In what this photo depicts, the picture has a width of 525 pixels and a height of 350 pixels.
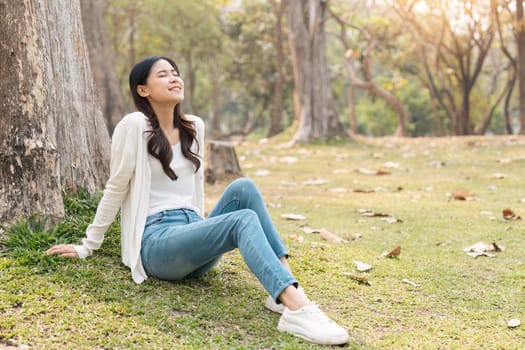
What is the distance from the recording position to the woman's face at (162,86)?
357cm

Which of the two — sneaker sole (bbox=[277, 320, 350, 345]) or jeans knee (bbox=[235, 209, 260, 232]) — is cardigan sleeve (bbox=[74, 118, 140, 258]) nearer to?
jeans knee (bbox=[235, 209, 260, 232])

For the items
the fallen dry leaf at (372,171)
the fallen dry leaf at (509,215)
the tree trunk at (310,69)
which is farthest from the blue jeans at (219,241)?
the tree trunk at (310,69)

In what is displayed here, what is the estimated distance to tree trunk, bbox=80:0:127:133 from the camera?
42.0ft

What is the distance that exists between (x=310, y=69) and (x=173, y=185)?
34.4 feet

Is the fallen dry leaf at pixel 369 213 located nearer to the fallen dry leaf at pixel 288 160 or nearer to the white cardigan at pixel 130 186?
the white cardigan at pixel 130 186

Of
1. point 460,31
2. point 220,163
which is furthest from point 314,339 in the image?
point 460,31

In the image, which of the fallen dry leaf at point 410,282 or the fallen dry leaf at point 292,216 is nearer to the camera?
the fallen dry leaf at point 410,282

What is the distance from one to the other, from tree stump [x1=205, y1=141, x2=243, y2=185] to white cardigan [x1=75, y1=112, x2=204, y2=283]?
498 cm

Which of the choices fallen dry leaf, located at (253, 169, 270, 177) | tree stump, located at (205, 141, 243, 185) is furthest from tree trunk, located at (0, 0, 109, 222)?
fallen dry leaf, located at (253, 169, 270, 177)

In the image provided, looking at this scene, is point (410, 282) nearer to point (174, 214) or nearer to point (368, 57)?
point (174, 214)

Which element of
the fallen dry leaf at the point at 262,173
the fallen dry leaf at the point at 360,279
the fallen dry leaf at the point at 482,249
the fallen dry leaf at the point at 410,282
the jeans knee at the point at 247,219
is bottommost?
the fallen dry leaf at the point at 482,249

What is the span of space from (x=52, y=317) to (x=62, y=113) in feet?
4.83

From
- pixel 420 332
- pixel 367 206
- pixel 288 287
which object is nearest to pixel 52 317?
pixel 288 287

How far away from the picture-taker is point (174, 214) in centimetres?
352
